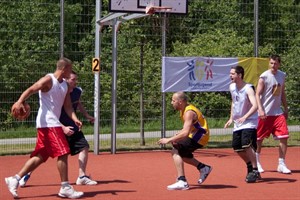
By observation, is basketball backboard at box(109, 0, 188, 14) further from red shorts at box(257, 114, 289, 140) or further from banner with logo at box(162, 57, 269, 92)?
red shorts at box(257, 114, 289, 140)

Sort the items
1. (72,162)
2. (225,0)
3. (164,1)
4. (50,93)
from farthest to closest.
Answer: (225,0) → (164,1) → (72,162) → (50,93)

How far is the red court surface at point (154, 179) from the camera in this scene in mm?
9383

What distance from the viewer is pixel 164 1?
603 inches

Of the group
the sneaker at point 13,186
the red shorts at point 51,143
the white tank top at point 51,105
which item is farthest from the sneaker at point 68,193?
the white tank top at point 51,105

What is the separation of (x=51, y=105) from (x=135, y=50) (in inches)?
307

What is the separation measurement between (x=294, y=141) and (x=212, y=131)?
98.9 inches

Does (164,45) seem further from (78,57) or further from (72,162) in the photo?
Result: (72,162)

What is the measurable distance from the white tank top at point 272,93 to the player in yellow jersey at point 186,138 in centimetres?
211

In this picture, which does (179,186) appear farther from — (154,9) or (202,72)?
(202,72)

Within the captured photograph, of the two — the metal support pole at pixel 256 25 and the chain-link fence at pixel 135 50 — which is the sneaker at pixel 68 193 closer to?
the chain-link fence at pixel 135 50

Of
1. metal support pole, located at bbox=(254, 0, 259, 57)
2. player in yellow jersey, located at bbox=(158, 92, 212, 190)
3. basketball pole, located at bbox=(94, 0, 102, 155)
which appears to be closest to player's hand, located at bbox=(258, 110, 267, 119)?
player in yellow jersey, located at bbox=(158, 92, 212, 190)

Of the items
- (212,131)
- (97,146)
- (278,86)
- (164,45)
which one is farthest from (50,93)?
(212,131)

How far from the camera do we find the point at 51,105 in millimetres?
9203

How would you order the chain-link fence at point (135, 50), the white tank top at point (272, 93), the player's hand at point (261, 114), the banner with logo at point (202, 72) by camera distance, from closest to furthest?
1. the player's hand at point (261, 114)
2. the white tank top at point (272, 93)
3. the chain-link fence at point (135, 50)
4. the banner with logo at point (202, 72)
